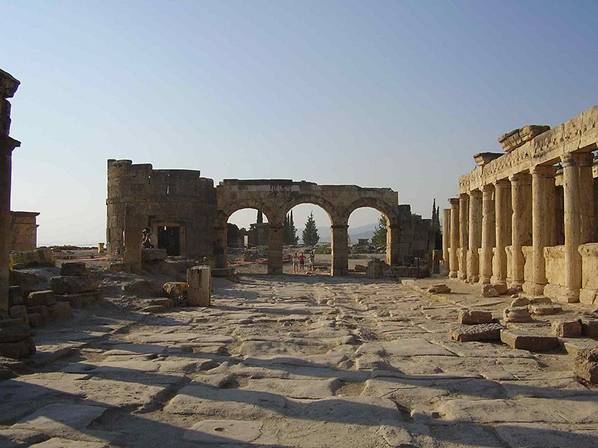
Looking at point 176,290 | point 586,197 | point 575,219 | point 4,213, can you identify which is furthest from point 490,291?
point 4,213

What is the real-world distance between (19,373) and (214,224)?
75.7 ft

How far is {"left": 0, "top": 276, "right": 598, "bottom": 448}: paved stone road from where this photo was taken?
14.0ft

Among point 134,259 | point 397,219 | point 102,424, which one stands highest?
point 397,219

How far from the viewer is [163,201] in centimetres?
2788

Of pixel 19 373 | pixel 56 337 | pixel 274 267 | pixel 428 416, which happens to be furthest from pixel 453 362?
pixel 274 267

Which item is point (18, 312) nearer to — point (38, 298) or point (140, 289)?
point (38, 298)

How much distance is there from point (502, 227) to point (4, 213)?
13.3 meters

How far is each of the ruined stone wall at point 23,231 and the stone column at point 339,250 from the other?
558 inches

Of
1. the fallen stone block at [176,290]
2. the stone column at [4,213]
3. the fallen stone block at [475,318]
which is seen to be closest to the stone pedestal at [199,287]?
the fallen stone block at [176,290]

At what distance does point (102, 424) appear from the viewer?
457cm

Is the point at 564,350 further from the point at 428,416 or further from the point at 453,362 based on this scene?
the point at 428,416

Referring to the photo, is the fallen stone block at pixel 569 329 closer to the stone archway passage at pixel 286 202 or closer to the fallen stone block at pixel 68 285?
the fallen stone block at pixel 68 285

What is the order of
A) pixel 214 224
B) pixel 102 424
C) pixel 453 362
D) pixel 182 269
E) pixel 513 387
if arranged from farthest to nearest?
pixel 214 224 < pixel 182 269 < pixel 453 362 < pixel 513 387 < pixel 102 424

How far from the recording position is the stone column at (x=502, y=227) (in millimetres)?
16562
